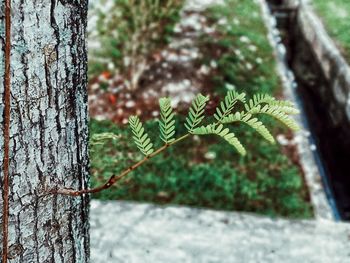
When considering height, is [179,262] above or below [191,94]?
below

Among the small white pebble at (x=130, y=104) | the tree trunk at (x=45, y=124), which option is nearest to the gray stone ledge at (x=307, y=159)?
the small white pebble at (x=130, y=104)

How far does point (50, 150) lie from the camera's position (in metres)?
1.34

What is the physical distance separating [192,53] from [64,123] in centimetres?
446

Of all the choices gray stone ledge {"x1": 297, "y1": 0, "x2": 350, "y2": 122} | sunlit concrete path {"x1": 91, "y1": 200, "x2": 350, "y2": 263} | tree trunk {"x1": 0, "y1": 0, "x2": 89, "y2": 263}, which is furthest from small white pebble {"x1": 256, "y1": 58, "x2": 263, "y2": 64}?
tree trunk {"x1": 0, "y1": 0, "x2": 89, "y2": 263}

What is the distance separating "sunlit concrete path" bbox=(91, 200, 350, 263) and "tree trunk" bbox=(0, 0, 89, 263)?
182 cm

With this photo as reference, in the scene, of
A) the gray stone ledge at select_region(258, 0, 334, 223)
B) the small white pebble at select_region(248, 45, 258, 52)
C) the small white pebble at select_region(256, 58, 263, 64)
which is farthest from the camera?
the small white pebble at select_region(248, 45, 258, 52)

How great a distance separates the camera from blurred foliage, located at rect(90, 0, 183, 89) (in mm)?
5243

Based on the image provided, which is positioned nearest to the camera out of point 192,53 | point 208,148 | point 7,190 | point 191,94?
point 7,190

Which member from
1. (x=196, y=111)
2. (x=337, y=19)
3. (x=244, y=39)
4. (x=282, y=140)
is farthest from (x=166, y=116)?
(x=337, y=19)

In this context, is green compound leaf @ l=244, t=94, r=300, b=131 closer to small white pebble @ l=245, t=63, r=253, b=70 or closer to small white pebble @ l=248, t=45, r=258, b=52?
small white pebble @ l=245, t=63, r=253, b=70

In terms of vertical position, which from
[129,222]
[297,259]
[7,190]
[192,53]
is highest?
[192,53]

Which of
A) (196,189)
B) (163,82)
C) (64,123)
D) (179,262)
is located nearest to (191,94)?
(163,82)

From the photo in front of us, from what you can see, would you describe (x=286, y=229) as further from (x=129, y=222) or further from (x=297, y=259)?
(x=129, y=222)

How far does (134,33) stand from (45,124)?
411 cm
